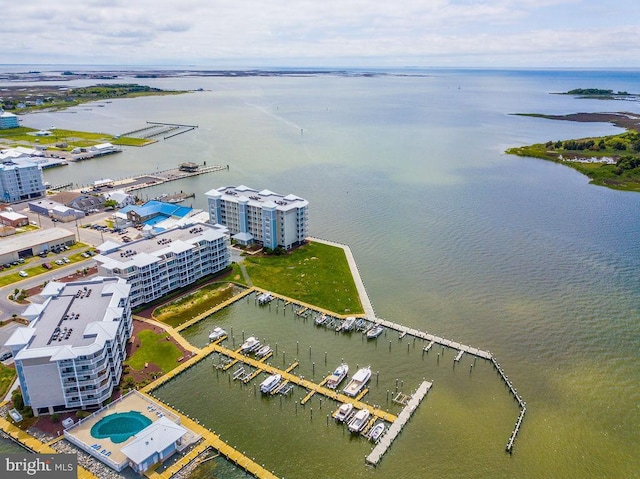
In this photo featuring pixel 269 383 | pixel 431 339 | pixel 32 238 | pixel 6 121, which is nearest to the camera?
pixel 269 383

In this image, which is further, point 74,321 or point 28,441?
point 74,321

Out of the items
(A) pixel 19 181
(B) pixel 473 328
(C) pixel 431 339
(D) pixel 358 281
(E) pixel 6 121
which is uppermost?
(E) pixel 6 121

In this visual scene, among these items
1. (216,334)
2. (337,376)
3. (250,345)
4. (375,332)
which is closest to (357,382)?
(337,376)

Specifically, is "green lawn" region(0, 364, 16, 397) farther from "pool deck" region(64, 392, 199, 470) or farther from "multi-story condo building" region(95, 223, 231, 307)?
"multi-story condo building" region(95, 223, 231, 307)

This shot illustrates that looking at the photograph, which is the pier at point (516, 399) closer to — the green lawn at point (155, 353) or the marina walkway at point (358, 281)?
the marina walkway at point (358, 281)

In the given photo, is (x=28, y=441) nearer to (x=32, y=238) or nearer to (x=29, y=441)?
(x=29, y=441)

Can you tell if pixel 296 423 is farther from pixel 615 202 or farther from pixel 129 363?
pixel 615 202

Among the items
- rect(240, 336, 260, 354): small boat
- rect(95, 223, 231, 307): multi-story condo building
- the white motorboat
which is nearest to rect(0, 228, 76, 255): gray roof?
rect(95, 223, 231, 307): multi-story condo building
